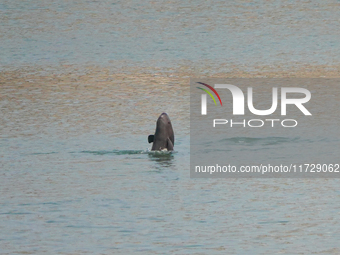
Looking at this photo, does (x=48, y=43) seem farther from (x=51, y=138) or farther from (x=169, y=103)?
(x=51, y=138)

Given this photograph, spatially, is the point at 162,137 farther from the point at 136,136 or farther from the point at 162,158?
the point at 136,136

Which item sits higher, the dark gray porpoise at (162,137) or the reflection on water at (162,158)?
the dark gray porpoise at (162,137)

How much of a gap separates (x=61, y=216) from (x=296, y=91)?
55.5 ft

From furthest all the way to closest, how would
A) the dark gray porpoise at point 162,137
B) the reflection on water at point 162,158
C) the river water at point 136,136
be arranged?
the dark gray porpoise at point 162,137 < the reflection on water at point 162,158 < the river water at point 136,136

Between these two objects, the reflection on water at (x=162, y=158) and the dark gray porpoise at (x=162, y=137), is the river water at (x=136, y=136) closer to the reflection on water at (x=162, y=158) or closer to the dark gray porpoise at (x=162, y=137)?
the reflection on water at (x=162, y=158)

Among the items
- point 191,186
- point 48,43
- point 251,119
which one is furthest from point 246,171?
point 48,43

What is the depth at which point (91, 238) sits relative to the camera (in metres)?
16.0

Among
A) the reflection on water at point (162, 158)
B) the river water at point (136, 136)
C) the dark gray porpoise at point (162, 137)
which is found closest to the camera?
the river water at point (136, 136)

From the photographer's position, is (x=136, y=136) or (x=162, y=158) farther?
(x=136, y=136)

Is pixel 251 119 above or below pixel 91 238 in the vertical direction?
above

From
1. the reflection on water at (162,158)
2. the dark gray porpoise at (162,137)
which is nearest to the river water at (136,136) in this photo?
the reflection on water at (162,158)

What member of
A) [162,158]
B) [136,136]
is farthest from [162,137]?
[136,136]

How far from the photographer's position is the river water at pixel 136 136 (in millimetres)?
16281

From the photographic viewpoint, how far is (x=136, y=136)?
83.6ft
